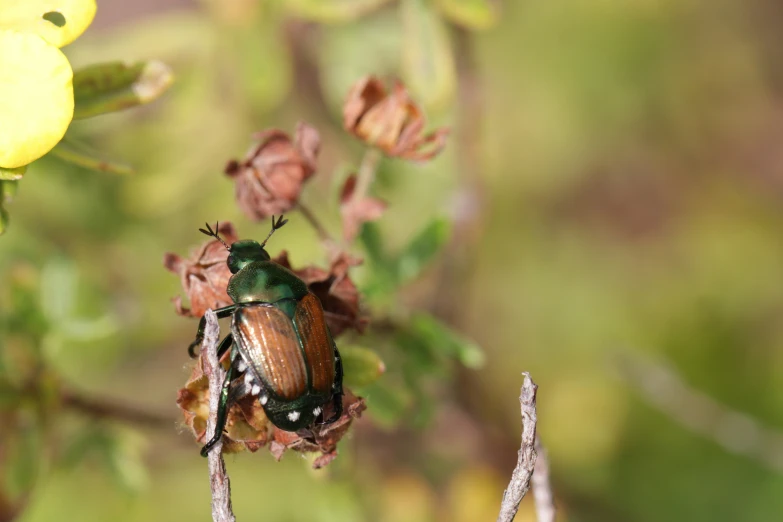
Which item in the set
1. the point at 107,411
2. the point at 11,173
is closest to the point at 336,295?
the point at 11,173

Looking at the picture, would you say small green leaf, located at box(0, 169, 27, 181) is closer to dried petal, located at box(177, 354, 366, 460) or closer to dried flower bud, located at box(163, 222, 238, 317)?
dried flower bud, located at box(163, 222, 238, 317)

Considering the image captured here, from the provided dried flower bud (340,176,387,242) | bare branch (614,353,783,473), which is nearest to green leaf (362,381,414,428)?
dried flower bud (340,176,387,242)

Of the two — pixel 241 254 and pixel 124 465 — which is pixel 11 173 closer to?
pixel 241 254

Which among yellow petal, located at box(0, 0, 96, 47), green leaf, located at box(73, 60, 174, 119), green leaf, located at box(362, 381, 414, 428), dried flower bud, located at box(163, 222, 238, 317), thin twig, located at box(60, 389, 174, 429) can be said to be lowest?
thin twig, located at box(60, 389, 174, 429)

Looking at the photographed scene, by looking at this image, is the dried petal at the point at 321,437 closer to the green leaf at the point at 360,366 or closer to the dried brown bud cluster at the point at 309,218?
the dried brown bud cluster at the point at 309,218

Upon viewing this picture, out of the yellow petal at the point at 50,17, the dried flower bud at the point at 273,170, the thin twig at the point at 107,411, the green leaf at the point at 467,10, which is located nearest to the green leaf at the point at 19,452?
the thin twig at the point at 107,411
